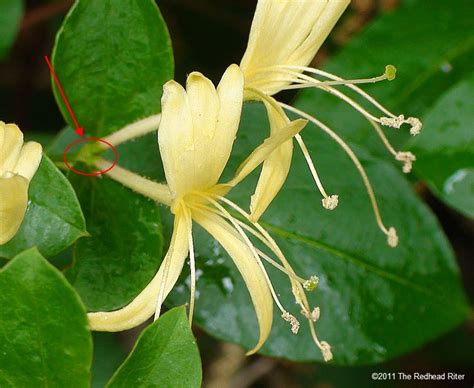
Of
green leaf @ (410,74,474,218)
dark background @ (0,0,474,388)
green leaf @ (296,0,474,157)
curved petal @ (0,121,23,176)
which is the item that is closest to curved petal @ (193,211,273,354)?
curved petal @ (0,121,23,176)

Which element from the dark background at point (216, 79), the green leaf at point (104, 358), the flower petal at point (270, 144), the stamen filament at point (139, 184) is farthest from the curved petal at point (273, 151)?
the dark background at point (216, 79)

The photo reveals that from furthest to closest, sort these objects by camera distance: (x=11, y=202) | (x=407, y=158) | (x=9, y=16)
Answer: (x=9, y=16)
(x=407, y=158)
(x=11, y=202)

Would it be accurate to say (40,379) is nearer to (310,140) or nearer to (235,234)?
(235,234)

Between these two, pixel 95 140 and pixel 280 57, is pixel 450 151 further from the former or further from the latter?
pixel 95 140
